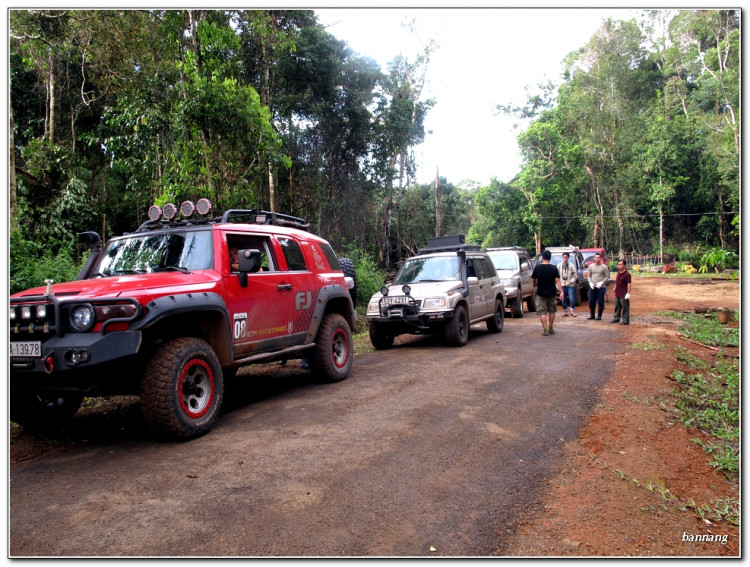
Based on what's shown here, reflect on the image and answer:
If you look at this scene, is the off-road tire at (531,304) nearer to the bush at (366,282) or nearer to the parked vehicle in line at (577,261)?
the parked vehicle in line at (577,261)

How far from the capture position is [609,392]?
21.1 ft

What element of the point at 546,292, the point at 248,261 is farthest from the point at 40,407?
the point at 546,292

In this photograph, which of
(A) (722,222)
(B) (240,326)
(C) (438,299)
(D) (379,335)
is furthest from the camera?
(A) (722,222)

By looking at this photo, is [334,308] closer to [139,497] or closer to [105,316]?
[105,316]

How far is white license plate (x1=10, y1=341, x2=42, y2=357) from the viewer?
4258 millimetres

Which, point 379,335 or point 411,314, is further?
point 379,335

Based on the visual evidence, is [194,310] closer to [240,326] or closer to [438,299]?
[240,326]

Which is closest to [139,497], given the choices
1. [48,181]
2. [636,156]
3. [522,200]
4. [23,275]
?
[23,275]

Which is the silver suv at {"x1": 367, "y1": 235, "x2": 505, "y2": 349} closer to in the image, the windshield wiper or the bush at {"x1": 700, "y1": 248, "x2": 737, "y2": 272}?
the windshield wiper

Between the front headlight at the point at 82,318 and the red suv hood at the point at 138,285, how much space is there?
113 mm

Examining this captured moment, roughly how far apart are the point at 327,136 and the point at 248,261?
63.7ft

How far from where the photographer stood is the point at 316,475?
12.8 ft

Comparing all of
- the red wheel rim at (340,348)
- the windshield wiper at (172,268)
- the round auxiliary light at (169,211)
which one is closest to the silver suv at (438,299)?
the red wheel rim at (340,348)

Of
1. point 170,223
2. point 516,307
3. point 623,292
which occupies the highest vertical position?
point 170,223
